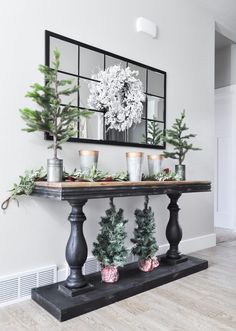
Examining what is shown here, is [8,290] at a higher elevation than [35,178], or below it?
below

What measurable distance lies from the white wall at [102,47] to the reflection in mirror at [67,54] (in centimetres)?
9

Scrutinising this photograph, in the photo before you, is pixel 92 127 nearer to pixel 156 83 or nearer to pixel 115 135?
pixel 115 135

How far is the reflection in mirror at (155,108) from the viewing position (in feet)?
9.85

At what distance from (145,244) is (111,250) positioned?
39 cm

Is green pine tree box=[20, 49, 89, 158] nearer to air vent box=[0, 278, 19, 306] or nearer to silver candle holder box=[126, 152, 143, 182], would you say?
silver candle holder box=[126, 152, 143, 182]

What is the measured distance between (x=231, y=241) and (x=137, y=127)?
224 centimetres

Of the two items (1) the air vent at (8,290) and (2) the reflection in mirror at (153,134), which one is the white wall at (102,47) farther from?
(2) the reflection in mirror at (153,134)

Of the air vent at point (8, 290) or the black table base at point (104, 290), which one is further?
the air vent at point (8, 290)

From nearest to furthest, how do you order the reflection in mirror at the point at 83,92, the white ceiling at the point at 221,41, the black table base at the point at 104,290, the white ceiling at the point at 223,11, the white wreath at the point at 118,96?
the black table base at the point at 104,290, the reflection in mirror at the point at 83,92, the white wreath at the point at 118,96, the white ceiling at the point at 223,11, the white ceiling at the point at 221,41

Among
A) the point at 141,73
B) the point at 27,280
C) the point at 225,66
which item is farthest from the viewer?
the point at 225,66

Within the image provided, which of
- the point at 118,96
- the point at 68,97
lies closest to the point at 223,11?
the point at 118,96

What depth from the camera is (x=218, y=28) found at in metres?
4.05

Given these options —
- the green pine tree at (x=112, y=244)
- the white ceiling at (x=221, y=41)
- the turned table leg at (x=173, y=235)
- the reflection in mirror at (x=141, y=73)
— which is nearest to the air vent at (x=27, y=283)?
the green pine tree at (x=112, y=244)

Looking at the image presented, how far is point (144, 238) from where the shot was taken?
2559 millimetres
